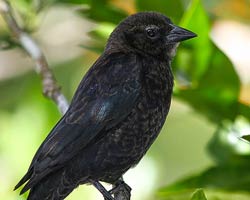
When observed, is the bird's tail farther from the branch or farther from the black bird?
the branch

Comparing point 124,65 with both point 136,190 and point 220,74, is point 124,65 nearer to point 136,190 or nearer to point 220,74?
point 220,74

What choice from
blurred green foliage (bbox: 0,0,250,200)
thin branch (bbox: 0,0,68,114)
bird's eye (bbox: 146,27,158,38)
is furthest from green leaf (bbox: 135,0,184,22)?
thin branch (bbox: 0,0,68,114)

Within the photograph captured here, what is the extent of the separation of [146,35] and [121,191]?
2.77ft

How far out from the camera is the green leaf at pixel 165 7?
4.09 metres

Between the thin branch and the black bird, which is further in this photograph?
the thin branch

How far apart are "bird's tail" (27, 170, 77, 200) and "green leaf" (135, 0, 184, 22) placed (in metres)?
0.96

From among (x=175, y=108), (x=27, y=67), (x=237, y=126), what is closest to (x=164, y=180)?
(x=175, y=108)

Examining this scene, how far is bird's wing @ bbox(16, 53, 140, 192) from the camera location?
3770mm

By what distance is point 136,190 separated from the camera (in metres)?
4.61

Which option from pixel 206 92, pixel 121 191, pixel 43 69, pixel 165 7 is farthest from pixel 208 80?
pixel 43 69

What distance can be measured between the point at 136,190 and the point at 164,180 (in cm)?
31

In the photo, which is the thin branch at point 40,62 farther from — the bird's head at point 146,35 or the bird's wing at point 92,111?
the bird's head at point 146,35

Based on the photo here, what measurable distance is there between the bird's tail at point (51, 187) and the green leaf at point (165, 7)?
956 mm

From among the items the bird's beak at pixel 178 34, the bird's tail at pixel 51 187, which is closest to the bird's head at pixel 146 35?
the bird's beak at pixel 178 34
